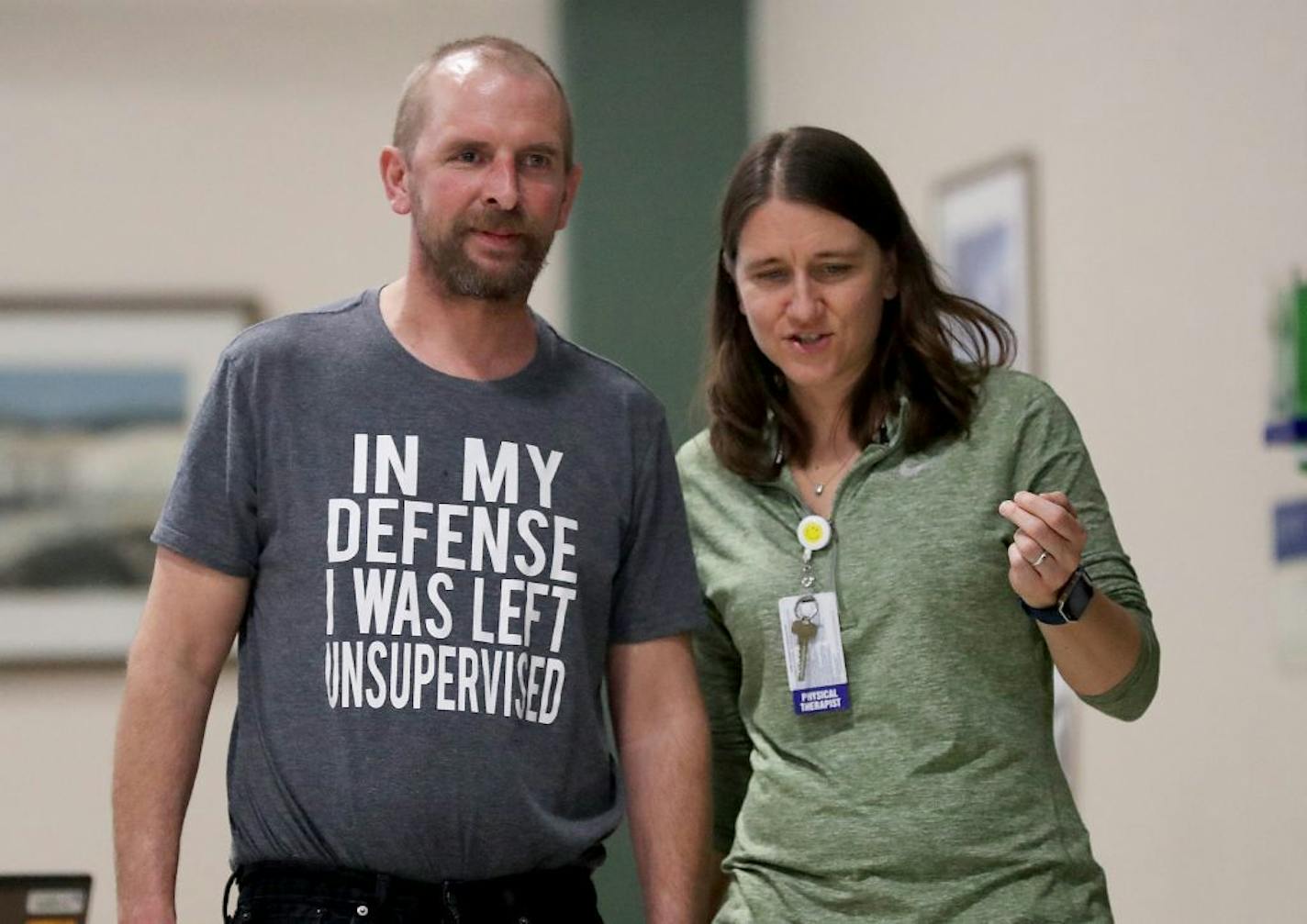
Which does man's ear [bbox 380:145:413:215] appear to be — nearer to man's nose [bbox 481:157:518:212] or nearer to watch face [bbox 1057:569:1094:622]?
man's nose [bbox 481:157:518:212]

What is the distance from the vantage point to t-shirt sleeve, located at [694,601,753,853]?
2057 mm

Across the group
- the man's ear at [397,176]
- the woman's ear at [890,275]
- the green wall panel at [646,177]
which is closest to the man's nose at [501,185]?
the man's ear at [397,176]

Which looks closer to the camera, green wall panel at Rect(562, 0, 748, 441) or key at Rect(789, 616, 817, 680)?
key at Rect(789, 616, 817, 680)

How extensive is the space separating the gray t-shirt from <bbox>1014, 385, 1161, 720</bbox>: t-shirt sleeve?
1.43 ft

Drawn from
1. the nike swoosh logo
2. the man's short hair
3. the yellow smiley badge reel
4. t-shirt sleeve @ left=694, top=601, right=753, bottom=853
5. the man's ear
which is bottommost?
t-shirt sleeve @ left=694, top=601, right=753, bottom=853

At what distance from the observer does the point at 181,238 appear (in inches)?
179

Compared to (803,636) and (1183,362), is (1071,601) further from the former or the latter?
(1183,362)

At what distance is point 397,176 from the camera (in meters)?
1.94

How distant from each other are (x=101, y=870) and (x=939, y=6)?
9.43ft

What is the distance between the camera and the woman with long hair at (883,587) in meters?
1.76

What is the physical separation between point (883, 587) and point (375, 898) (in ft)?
2.03

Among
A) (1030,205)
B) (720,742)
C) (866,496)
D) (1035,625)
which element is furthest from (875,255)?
(1030,205)

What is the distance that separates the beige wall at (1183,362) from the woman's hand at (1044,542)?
969 millimetres

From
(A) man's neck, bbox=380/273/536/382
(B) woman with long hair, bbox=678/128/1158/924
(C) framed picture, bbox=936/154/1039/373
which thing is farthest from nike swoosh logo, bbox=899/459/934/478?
(C) framed picture, bbox=936/154/1039/373
